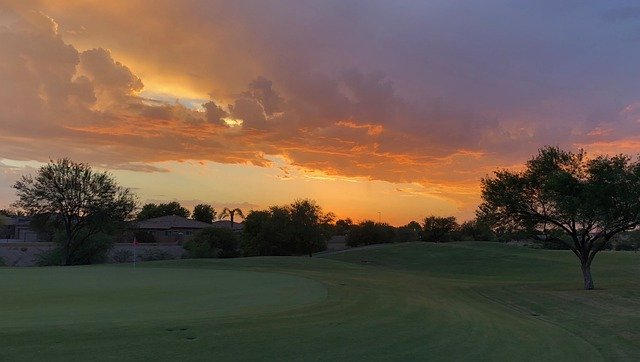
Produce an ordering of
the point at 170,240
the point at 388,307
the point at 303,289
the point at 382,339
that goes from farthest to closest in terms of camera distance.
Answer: the point at 170,240
the point at 303,289
the point at 388,307
the point at 382,339

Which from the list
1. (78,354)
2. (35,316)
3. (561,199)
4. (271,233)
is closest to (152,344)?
(78,354)

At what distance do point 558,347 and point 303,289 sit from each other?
10.9m

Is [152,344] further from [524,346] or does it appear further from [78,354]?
[524,346]

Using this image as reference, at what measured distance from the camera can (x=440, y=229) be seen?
12231cm

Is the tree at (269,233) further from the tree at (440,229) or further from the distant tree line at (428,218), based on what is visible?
the tree at (440,229)

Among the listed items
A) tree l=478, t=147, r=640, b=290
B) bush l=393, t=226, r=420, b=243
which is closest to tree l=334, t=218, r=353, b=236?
bush l=393, t=226, r=420, b=243

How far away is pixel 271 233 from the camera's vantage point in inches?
3169

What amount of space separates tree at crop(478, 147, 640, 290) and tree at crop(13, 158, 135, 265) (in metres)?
42.2

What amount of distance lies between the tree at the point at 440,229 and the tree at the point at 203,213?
79.0 m

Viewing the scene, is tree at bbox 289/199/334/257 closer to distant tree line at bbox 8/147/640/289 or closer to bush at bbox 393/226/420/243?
distant tree line at bbox 8/147/640/289

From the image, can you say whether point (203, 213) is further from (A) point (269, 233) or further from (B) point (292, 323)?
(B) point (292, 323)

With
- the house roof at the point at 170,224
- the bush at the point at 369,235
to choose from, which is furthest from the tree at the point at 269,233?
the bush at the point at 369,235

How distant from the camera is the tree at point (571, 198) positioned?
27.7m

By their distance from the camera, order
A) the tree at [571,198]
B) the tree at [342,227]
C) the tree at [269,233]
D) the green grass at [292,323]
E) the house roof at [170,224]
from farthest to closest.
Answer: the tree at [342,227], the house roof at [170,224], the tree at [269,233], the tree at [571,198], the green grass at [292,323]
